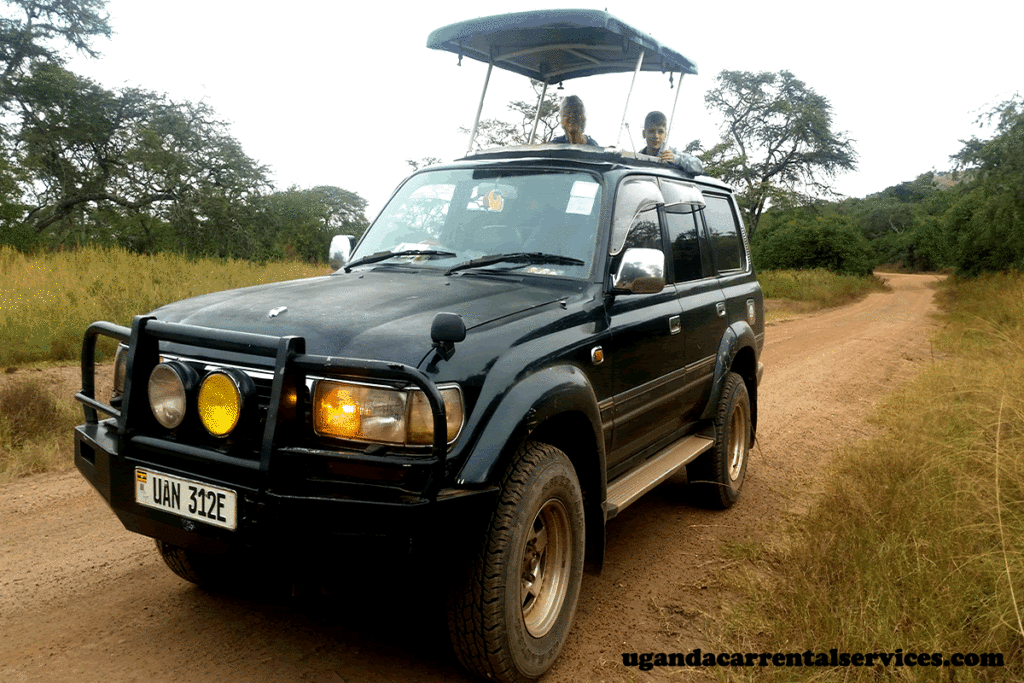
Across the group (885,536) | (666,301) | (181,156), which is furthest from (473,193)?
(181,156)

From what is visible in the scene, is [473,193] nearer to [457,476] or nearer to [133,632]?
[457,476]

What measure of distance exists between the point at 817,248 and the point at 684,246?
33848 millimetres

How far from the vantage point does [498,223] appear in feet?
12.5

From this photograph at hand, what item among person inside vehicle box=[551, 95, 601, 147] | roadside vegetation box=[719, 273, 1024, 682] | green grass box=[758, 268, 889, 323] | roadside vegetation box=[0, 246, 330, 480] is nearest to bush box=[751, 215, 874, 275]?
green grass box=[758, 268, 889, 323]

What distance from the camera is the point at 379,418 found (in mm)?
2408

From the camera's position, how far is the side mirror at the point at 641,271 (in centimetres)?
338

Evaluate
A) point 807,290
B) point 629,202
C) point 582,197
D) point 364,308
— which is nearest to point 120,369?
point 364,308

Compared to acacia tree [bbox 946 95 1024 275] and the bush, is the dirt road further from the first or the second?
the bush

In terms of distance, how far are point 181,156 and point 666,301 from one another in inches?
750

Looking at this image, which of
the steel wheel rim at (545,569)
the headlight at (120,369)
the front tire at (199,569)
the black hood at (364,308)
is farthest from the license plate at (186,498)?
the steel wheel rim at (545,569)

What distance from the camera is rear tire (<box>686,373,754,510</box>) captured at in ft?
16.1

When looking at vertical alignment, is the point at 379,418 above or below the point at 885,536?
above

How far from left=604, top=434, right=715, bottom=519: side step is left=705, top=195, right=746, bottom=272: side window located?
121cm

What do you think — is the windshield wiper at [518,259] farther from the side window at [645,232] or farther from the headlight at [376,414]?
the headlight at [376,414]
